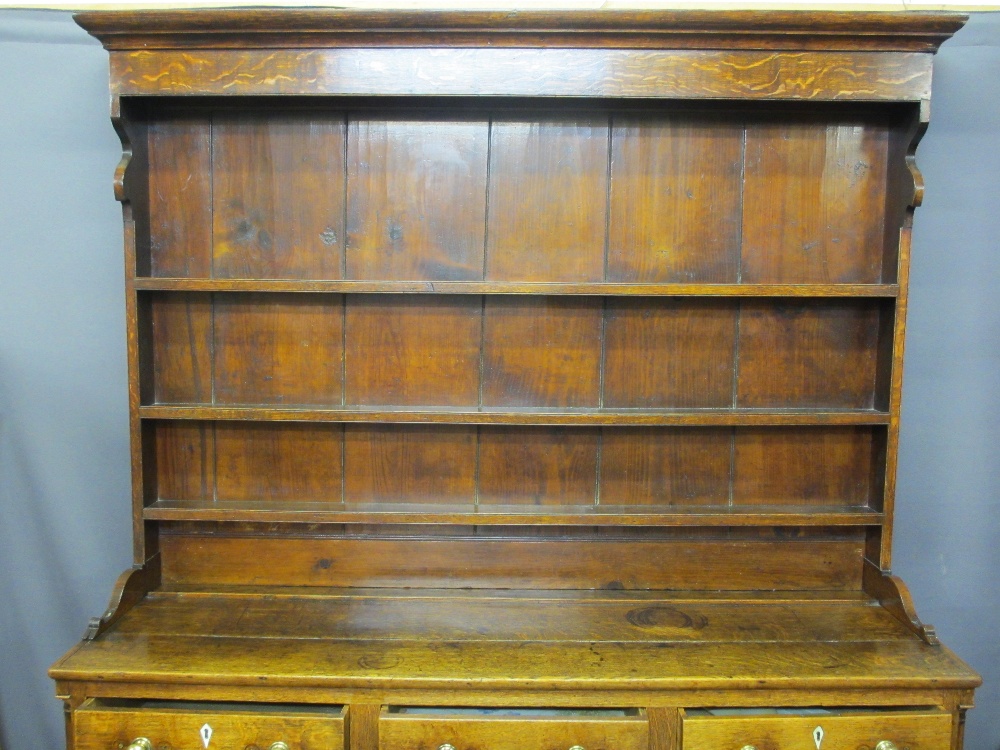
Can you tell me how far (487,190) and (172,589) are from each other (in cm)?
125

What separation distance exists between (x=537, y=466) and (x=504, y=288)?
47 centimetres

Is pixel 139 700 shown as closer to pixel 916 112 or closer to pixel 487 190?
pixel 487 190

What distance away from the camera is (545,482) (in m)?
1.76

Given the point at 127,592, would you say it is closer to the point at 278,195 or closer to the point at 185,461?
the point at 185,461

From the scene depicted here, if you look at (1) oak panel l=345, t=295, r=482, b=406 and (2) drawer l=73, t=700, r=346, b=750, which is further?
(1) oak panel l=345, t=295, r=482, b=406

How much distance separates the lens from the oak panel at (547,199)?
5.54 feet

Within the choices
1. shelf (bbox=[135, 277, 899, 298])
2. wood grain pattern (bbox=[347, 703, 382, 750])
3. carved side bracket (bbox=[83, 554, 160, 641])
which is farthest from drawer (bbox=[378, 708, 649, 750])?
shelf (bbox=[135, 277, 899, 298])

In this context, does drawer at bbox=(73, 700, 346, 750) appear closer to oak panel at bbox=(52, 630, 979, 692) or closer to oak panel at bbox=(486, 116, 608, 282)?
oak panel at bbox=(52, 630, 979, 692)

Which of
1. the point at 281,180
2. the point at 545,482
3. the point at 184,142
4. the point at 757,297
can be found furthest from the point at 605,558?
the point at 184,142

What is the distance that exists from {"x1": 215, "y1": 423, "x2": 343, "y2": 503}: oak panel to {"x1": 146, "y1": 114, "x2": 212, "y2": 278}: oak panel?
0.42 m

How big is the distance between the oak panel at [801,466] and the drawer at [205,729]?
111cm

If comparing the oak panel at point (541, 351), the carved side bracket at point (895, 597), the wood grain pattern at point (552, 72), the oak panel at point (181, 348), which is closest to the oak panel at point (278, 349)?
the oak panel at point (181, 348)

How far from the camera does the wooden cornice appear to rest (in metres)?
1.46

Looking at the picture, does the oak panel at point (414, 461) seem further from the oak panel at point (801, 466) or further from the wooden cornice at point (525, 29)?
the wooden cornice at point (525, 29)
